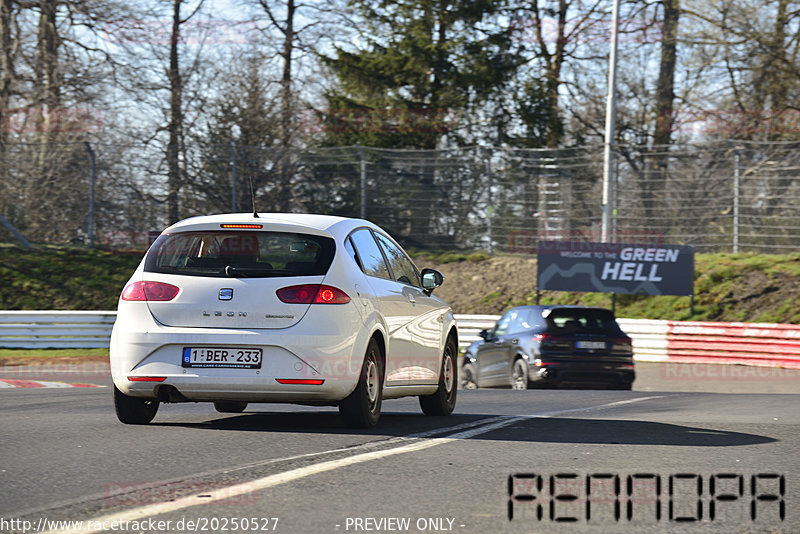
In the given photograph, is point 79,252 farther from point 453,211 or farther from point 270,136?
point 453,211

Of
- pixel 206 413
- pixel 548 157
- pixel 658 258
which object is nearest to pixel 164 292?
pixel 206 413

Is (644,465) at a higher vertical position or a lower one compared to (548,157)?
lower

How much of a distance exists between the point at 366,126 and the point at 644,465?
3092cm

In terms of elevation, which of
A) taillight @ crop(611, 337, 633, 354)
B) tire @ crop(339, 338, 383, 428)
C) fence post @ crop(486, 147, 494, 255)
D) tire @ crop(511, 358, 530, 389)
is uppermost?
fence post @ crop(486, 147, 494, 255)

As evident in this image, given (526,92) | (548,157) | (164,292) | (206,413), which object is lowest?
(206,413)

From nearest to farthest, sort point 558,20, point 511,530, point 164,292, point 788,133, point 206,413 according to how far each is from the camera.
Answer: point 511,530, point 164,292, point 206,413, point 788,133, point 558,20

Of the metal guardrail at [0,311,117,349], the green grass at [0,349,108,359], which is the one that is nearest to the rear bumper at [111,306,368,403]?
the green grass at [0,349,108,359]

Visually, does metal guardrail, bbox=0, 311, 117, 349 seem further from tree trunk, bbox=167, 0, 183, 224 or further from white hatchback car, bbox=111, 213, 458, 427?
white hatchback car, bbox=111, 213, 458, 427

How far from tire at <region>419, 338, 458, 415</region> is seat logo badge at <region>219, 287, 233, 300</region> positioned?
2.92 m

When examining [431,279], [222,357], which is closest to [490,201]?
[431,279]

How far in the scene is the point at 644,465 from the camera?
7.42 meters

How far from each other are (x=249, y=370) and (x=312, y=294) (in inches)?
28.6

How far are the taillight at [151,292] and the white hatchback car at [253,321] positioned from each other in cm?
1

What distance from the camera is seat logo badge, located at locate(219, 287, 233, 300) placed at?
8719 mm
